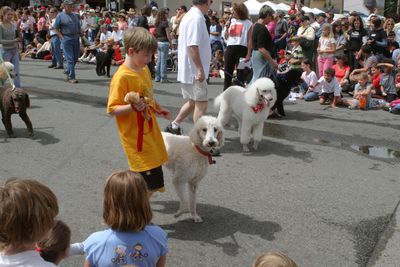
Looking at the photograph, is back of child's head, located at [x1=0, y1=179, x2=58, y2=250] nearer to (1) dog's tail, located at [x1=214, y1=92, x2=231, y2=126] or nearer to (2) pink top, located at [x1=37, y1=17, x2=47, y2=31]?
(1) dog's tail, located at [x1=214, y1=92, x2=231, y2=126]

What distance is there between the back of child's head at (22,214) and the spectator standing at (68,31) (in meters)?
10.5

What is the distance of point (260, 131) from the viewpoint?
6.75 m

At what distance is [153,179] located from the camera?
3871 mm

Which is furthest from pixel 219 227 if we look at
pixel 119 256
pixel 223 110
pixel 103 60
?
pixel 103 60

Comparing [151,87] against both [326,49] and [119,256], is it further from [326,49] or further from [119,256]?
[326,49]

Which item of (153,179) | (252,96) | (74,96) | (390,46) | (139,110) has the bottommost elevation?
(74,96)

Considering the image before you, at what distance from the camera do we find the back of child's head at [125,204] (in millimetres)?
2473

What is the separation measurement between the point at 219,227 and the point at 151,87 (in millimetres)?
1451

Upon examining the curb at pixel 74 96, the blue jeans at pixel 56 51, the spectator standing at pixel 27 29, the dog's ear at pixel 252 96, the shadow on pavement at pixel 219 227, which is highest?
→ the spectator standing at pixel 27 29

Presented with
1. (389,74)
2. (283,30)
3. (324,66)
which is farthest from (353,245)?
(283,30)

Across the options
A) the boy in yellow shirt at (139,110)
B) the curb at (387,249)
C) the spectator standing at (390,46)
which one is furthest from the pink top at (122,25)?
the curb at (387,249)

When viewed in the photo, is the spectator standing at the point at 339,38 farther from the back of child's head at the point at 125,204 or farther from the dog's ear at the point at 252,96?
the back of child's head at the point at 125,204

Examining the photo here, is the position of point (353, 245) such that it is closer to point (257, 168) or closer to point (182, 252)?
point (182, 252)

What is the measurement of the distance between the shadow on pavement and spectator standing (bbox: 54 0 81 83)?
8253mm
